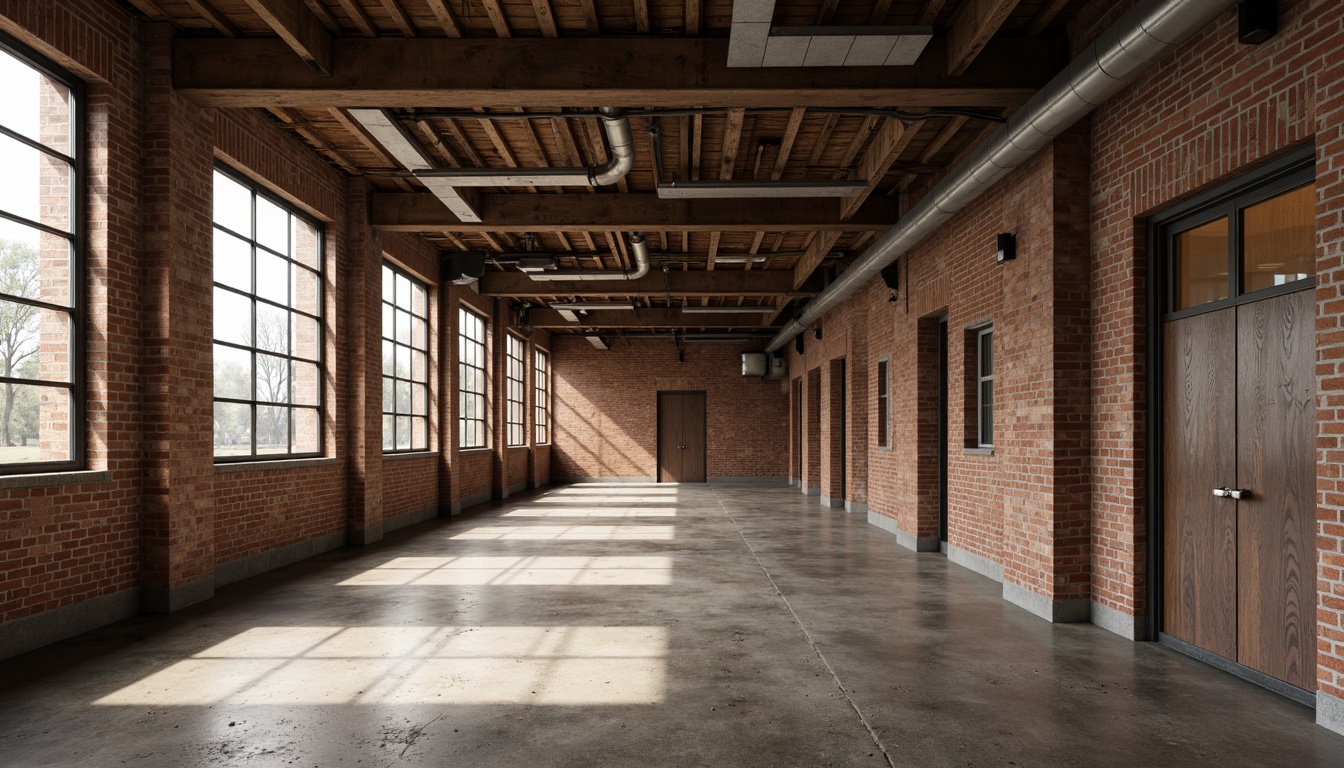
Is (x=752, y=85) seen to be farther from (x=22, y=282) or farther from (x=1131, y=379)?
(x=22, y=282)

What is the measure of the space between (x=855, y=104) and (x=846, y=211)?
3.24 meters

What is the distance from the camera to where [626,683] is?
4414 millimetres

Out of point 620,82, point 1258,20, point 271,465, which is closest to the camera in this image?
point 1258,20

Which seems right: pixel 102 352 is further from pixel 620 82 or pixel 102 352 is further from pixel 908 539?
pixel 908 539

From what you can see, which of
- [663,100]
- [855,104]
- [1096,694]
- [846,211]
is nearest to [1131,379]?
[1096,694]

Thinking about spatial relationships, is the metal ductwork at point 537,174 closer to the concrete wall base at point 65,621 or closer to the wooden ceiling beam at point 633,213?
the wooden ceiling beam at point 633,213

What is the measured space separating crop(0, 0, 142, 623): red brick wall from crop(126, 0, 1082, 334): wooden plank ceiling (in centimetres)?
47

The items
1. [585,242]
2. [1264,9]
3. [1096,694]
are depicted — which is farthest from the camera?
[585,242]

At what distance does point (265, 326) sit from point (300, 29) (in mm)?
3445

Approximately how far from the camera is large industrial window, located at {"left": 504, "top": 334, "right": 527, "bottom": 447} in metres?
18.2

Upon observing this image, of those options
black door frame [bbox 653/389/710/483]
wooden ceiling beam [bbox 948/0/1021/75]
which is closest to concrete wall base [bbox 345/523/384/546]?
wooden ceiling beam [bbox 948/0/1021/75]

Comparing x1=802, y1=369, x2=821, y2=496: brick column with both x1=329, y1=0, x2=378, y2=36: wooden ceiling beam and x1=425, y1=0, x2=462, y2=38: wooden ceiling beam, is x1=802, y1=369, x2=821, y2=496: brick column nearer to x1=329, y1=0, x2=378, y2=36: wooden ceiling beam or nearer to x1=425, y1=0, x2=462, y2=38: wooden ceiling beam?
x1=425, y1=0, x2=462, y2=38: wooden ceiling beam

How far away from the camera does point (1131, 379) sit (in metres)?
5.35

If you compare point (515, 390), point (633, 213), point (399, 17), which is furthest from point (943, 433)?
point (515, 390)
